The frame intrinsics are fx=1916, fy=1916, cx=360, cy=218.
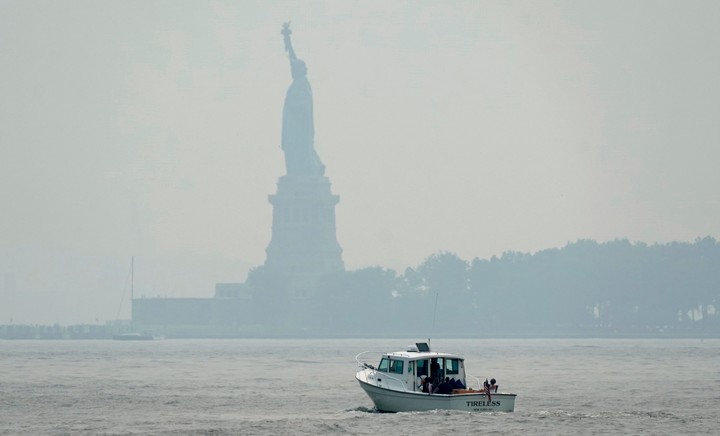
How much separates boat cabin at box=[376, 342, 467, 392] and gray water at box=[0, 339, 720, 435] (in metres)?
1.82

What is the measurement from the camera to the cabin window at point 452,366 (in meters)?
82.7

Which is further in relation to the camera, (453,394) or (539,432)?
(453,394)

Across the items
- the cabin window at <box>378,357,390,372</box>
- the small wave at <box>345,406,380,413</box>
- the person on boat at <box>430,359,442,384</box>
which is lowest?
the small wave at <box>345,406,380,413</box>

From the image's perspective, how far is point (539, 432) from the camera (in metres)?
74.0

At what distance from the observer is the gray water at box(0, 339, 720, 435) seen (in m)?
76.9

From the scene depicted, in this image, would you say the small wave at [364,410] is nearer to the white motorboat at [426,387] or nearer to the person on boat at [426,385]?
the white motorboat at [426,387]

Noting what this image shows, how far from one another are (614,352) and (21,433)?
10495 cm

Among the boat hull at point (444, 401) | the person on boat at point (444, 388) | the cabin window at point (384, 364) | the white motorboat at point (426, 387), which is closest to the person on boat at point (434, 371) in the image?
the white motorboat at point (426, 387)

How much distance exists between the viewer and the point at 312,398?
96812mm

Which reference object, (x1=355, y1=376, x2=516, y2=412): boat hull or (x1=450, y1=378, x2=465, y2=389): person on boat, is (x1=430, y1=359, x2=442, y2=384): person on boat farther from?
(x1=355, y1=376, x2=516, y2=412): boat hull

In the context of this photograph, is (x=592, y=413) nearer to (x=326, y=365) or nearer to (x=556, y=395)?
(x=556, y=395)

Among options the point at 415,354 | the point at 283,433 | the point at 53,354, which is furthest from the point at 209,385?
the point at 53,354

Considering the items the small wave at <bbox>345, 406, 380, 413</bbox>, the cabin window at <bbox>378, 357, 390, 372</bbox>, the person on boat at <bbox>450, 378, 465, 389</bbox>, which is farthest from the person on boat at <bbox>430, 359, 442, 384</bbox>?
the small wave at <bbox>345, 406, 380, 413</bbox>

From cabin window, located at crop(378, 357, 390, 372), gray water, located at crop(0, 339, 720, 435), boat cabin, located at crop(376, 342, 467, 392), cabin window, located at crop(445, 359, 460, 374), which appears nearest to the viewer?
gray water, located at crop(0, 339, 720, 435)
